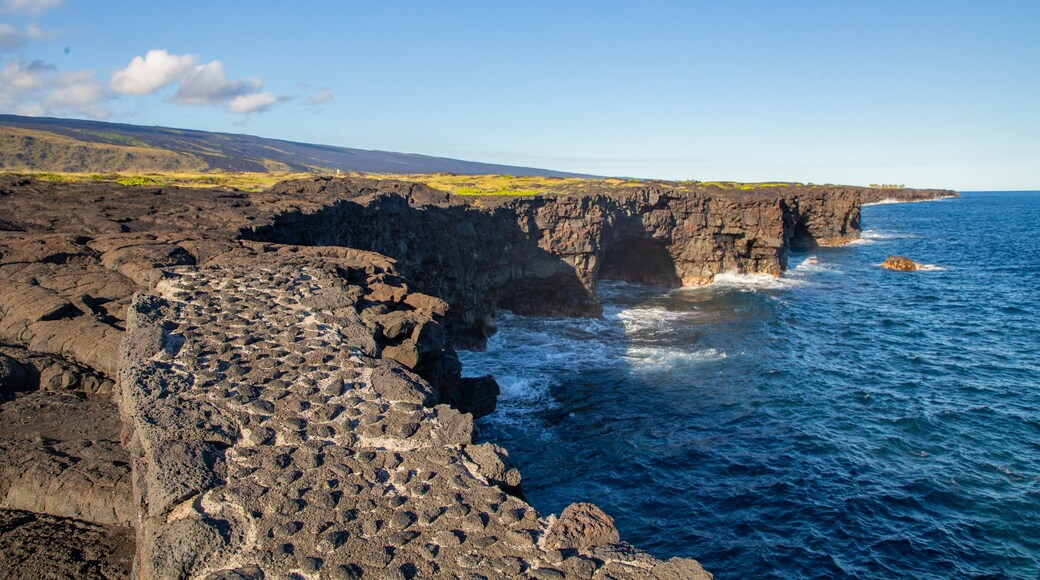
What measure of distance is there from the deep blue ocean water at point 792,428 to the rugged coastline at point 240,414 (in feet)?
28.8

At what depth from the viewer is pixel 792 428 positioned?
27016mm

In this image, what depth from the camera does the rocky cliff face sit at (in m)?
30.8

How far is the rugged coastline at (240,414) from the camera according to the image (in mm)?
7438

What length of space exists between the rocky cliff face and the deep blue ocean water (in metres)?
3.28

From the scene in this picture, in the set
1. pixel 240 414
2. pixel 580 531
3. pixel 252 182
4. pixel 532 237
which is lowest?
pixel 580 531

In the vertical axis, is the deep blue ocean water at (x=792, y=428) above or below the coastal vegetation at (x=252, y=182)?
below

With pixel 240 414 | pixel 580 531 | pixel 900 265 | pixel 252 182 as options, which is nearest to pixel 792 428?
pixel 580 531

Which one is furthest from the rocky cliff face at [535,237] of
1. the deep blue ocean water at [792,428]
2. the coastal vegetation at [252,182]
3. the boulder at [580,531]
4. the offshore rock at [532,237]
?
the boulder at [580,531]

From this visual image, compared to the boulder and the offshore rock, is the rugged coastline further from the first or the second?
the offshore rock

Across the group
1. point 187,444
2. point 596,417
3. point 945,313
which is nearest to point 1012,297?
point 945,313

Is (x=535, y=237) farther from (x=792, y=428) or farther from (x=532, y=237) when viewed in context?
(x=792, y=428)

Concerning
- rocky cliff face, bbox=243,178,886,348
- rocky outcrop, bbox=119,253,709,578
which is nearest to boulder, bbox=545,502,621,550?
rocky outcrop, bbox=119,253,709,578

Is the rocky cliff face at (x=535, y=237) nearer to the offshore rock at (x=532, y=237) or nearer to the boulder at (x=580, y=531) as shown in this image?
the offshore rock at (x=532, y=237)

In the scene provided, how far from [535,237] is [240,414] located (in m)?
38.0
